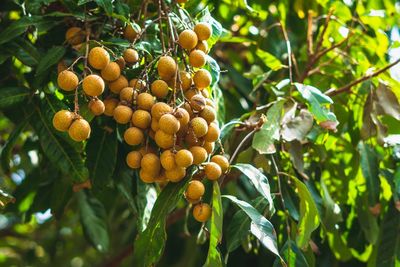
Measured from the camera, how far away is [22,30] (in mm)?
1229

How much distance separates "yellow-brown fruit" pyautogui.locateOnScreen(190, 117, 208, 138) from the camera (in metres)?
1.01

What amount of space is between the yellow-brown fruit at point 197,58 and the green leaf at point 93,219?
686 millimetres

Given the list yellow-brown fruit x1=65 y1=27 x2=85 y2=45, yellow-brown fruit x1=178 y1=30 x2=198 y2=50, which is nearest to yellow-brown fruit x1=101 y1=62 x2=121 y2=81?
yellow-brown fruit x1=178 y1=30 x2=198 y2=50

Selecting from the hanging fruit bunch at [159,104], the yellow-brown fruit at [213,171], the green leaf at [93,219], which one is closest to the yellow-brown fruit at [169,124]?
the hanging fruit bunch at [159,104]

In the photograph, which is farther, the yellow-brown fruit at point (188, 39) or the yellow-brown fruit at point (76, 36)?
the yellow-brown fruit at point (76, 36)

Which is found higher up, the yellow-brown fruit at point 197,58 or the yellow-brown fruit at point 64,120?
the yellow-brown fruit at point 197,58

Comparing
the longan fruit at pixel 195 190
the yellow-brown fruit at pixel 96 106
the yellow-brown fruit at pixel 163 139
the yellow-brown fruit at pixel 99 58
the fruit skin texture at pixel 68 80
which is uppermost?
the yellow-brown fruit at pixel 99 58

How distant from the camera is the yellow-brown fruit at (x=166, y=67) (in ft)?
3.43

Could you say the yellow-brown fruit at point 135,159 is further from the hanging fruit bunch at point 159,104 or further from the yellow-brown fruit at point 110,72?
the yellow-brown fruit at point 110,72

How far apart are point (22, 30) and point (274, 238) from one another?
0.60m

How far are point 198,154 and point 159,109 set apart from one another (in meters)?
0.09

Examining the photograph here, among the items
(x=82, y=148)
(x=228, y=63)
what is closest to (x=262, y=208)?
(x=82, y=148)

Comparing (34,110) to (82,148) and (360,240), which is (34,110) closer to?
(82,148)

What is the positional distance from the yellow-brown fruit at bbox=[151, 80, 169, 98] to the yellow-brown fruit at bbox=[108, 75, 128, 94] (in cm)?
5
